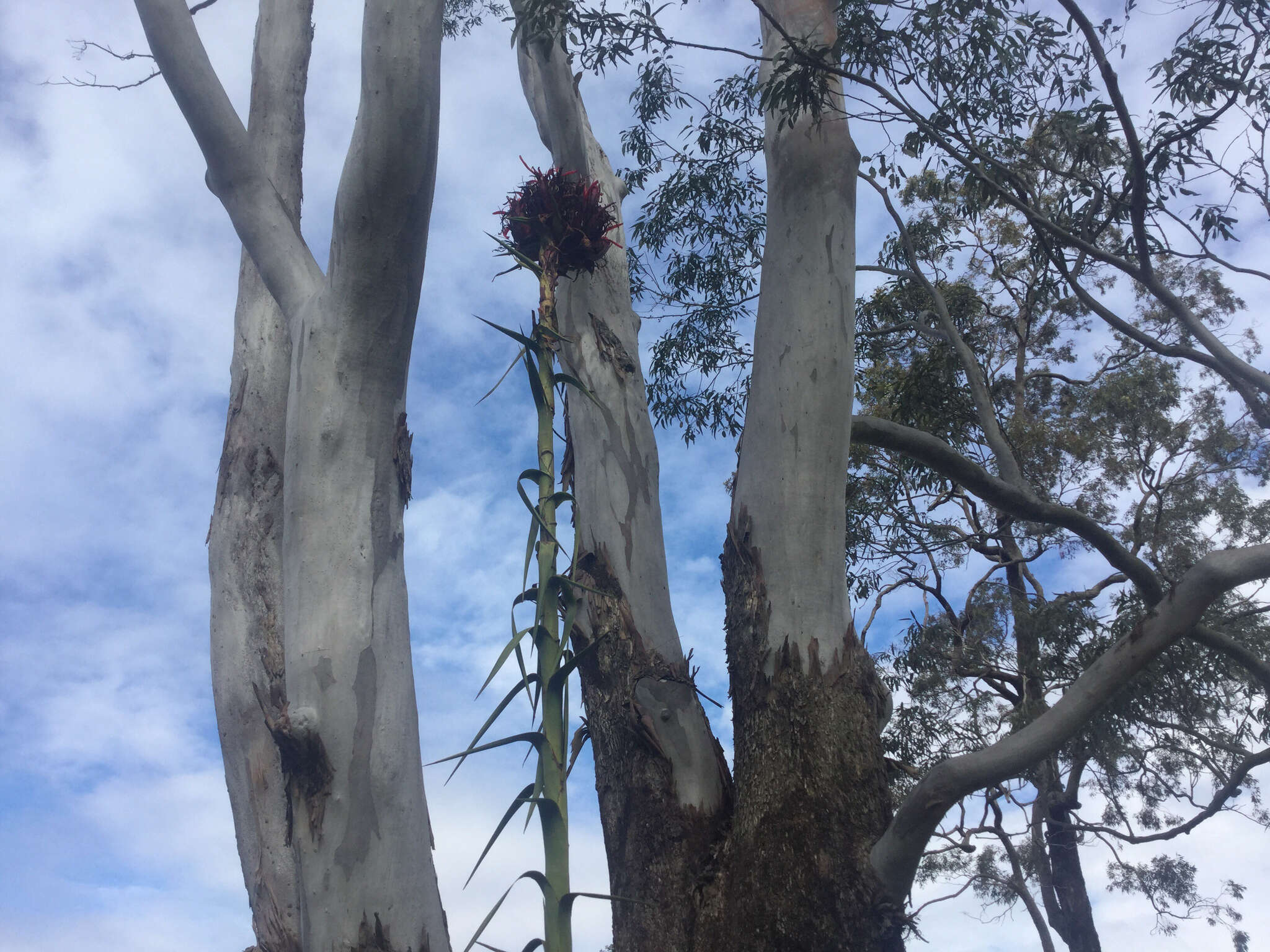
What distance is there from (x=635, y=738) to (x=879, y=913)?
81 cm

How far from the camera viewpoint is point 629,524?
3209mm

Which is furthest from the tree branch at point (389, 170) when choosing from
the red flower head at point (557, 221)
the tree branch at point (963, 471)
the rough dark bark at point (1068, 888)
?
the rough dark bark at point (1068, 888)

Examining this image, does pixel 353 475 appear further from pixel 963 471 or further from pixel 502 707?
pixel 963 471

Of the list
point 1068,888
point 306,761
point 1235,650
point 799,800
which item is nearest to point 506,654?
point 306,761

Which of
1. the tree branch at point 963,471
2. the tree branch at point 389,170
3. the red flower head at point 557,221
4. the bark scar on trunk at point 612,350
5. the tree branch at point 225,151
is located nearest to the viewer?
the red flower head at point 557,221

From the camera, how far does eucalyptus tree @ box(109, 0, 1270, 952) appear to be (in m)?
1.81

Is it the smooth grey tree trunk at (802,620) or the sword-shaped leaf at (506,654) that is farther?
the smooth grey tree trunk at (802,620)

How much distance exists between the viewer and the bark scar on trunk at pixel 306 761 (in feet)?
5.52

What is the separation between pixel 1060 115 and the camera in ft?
14.8

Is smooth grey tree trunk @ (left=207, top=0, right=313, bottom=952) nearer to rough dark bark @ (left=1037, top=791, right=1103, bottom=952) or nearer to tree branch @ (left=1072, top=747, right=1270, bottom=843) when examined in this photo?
tree branch @ (left=1072, top=747, right=1270, bottom=843)

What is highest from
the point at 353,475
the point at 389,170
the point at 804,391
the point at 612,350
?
the point at 612,350

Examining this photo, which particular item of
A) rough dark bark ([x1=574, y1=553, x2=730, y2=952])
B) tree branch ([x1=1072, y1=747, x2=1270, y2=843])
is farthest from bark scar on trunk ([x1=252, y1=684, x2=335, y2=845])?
tree branch ([x1=1072, y1=747, x2=1270, y2=843])

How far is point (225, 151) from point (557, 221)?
116 centimetres

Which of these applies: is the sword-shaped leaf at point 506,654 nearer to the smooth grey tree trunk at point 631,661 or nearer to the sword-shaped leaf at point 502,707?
the sword-shaped leaf at point 502,707
